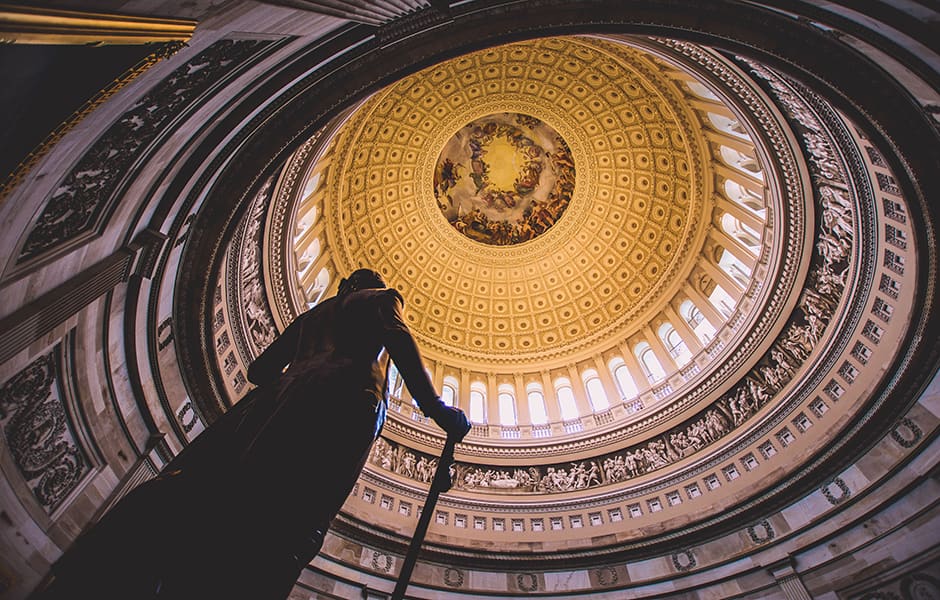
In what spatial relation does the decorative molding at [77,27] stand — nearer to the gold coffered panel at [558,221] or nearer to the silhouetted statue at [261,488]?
the silhouetted statue at [261,488]

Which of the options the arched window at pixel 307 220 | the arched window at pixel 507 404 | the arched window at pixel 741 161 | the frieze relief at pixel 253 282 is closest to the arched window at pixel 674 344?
the arched window at pixel 741 161

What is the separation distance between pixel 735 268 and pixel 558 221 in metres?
10.3

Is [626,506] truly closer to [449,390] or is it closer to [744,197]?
[449,390]

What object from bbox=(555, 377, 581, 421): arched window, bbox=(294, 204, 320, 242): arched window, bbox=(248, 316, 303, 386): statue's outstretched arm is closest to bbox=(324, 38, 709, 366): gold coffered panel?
bbox=(294, 204, 320, 242): arched window

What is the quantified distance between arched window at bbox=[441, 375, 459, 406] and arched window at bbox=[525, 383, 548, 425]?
3.43 metres

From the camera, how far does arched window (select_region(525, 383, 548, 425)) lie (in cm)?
2072

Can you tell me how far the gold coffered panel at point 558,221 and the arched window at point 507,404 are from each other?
5.78ft

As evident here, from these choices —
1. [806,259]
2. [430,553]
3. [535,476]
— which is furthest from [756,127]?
[430,553]

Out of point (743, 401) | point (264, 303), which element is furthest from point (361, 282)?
point (743, 401)

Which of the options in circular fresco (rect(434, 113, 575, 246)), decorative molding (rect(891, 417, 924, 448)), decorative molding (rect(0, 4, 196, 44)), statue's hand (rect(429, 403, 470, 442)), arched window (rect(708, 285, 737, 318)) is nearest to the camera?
decorative molding (rect(0, 4, 196, 44))

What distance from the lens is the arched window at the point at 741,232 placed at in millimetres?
17922

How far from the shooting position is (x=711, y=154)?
20.3 metres

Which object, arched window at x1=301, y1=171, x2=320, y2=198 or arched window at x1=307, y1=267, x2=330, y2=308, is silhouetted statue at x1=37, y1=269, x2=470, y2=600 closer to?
arched window at x1=307, y1=267, x2=330, y2=308

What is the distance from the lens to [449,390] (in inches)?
871
